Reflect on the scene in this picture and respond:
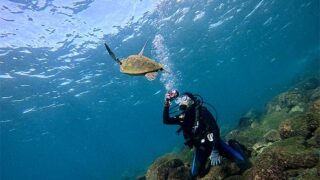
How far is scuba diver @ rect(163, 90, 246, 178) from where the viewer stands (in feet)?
23.4

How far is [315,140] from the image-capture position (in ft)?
21.2

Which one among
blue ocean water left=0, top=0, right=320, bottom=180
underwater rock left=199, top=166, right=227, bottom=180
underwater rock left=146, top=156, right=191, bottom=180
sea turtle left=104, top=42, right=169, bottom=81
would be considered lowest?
underwater rock left=199, top=166, right=227, bottom=180

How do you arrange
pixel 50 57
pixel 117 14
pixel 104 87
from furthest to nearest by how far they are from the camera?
pixel 104 87 → pixel 50 57 → pixel 117 14

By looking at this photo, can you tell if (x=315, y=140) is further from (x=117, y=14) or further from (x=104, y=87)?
(x=104, y=87)

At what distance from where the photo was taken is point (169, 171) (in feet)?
26.0

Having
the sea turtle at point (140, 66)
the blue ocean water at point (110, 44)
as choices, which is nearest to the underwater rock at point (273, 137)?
the sea turtle at point (140, 66)

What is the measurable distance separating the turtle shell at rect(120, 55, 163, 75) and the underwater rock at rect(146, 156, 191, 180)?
4.41 meters

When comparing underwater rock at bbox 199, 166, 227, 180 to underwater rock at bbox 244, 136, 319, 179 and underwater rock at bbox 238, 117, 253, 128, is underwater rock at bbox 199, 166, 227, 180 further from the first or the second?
underwater rock at bbox 238, 117, 253, 128

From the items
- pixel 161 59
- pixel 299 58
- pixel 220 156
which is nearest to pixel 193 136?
pixel 220 156

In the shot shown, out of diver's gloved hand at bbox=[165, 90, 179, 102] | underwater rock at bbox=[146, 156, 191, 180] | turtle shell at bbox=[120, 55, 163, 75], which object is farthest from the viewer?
underwater rock at bbox=[146, 156, 191, 180]

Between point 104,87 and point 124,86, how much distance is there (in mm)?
3037

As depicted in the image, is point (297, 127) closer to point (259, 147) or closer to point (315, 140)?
point (315, 140)

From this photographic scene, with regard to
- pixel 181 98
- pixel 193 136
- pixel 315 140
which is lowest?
pixel 315 140

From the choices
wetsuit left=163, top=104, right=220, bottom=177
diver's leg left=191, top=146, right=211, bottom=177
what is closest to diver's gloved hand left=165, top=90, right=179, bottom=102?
wetsuit left=163, top=104, right=220, bottom=177
